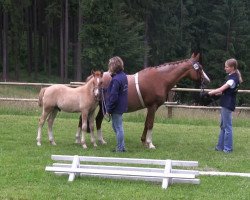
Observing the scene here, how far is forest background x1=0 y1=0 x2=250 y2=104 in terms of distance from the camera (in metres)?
42.2

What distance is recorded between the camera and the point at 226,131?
413 inches

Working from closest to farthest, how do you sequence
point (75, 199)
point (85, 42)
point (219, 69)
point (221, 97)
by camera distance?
point (75, 199), point (221, 97), point (85, 42), point (219, 69)

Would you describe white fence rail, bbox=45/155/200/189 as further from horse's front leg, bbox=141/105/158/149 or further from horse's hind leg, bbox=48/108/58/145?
horse's front leg, bbox=141/105/158/149

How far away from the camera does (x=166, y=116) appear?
55.2 ft

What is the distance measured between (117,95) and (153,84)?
1437 mm

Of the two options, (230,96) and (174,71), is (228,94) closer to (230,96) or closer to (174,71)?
(230,96)

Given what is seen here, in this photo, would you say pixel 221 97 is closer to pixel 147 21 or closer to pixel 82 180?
pixel 82 180

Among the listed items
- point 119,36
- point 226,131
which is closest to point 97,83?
point 226,131

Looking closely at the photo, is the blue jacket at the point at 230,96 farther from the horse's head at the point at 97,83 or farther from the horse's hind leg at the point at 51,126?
the horse's hind leg at the point at 51,126

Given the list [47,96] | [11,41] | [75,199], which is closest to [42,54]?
[11,41]

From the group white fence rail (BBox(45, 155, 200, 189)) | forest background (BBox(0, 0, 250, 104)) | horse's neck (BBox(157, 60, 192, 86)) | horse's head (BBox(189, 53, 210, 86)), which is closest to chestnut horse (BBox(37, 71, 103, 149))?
horse's neck (BBox(157, 60, 192, 86))

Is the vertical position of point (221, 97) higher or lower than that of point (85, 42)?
higher

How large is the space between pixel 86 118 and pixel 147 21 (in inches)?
1735

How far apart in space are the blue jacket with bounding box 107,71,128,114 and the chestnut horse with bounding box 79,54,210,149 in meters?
0.89
